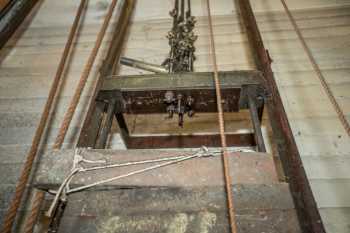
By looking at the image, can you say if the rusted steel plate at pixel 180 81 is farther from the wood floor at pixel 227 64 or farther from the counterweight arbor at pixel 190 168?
the wood floor at pixel 227 64

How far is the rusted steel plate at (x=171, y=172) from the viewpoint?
2.54ft

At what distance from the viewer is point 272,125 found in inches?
37.5

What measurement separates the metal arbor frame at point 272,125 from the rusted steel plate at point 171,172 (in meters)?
0.08

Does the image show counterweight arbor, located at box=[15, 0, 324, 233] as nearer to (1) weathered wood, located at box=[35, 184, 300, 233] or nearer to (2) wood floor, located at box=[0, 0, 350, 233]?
(1) weathered wood, located at box=[35, 184, 300, 233]

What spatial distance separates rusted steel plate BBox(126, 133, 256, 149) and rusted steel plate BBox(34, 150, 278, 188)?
84 cm

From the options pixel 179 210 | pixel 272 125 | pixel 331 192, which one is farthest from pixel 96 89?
pixel 331 192

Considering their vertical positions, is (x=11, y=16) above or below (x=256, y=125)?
above

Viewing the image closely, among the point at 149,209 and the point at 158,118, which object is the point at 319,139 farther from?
the point at 149,209

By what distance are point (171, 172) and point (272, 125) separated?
1.52ft

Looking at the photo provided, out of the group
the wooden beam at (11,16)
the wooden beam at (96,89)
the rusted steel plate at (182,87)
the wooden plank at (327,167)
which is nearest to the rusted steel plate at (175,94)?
the rusted steel plate at (182,87)

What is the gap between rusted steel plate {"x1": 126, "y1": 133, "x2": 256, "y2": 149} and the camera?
64.6 inches

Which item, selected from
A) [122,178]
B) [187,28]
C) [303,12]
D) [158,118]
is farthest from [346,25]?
[122,178]

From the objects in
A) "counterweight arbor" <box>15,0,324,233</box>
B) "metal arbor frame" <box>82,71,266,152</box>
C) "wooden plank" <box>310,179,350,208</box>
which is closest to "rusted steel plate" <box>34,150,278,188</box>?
"counterweight arbor" <box>15,0,324,233</box>

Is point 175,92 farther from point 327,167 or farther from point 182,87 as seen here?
point 327,167
